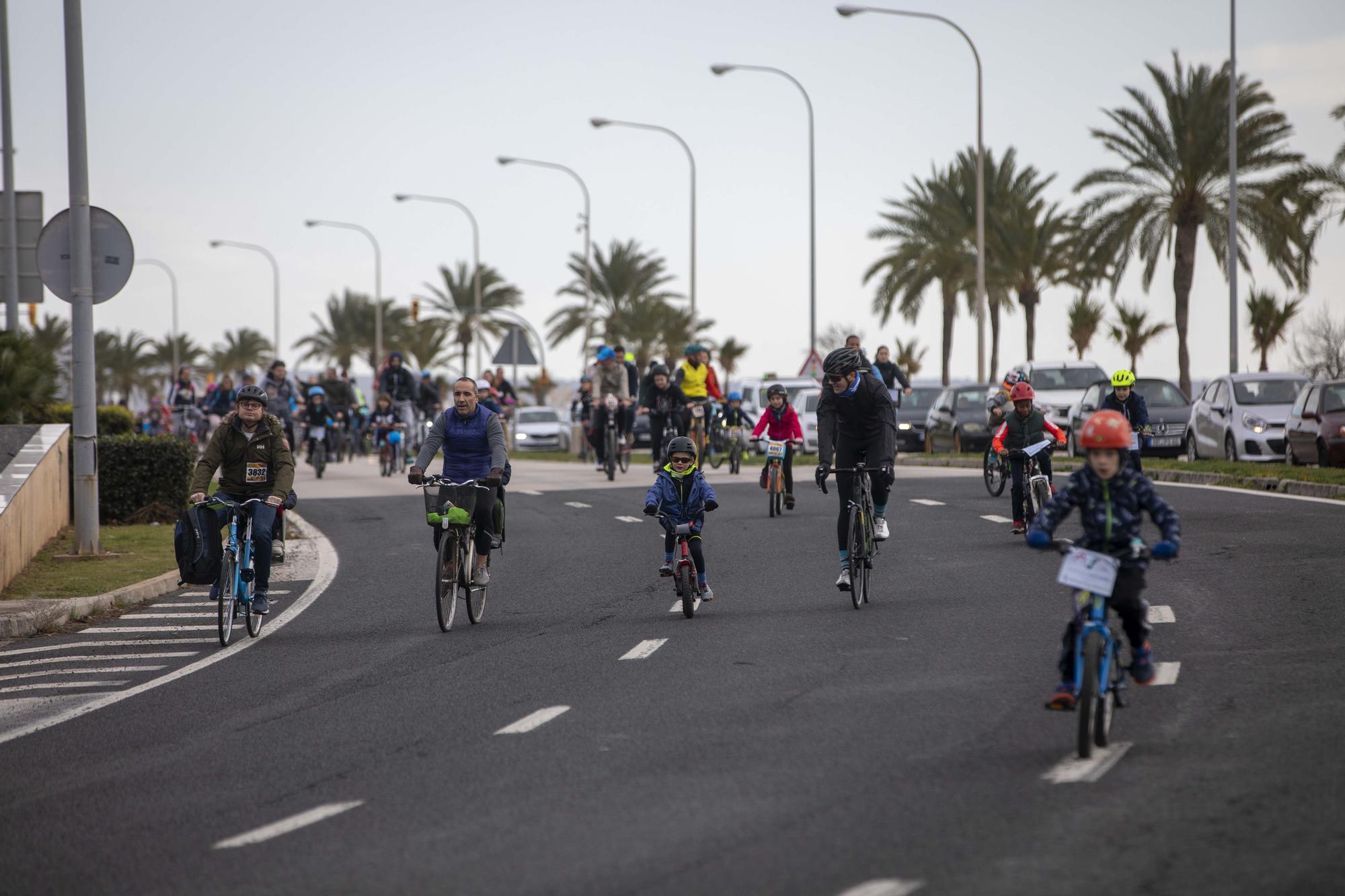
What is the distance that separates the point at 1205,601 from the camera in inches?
454

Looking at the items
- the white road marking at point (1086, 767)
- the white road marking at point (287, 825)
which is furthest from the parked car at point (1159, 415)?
the white road marking at point (287, 825)

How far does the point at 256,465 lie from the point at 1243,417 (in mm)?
18741

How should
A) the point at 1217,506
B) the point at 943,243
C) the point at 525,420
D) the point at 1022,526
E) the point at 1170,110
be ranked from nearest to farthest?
1. the point at 1022,526
2. the point at 1217,506
3. the point at 1170,110
4. the point at 943,243
5. the point at 525,420

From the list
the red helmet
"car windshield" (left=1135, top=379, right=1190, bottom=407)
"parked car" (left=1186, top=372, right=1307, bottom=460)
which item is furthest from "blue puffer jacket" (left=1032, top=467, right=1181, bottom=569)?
"car windshield" (left=1135, top=379, right=1190, bottom=407)

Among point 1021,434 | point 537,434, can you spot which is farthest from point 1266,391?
point 537,434

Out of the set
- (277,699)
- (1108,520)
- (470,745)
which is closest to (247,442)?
(277,699)

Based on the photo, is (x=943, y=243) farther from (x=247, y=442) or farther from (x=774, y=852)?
(x=774, y=852)

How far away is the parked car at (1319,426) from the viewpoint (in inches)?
910

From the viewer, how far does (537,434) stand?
50406 mm

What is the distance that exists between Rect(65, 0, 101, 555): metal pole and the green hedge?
3.84m

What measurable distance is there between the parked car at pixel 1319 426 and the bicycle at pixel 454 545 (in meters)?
15.4

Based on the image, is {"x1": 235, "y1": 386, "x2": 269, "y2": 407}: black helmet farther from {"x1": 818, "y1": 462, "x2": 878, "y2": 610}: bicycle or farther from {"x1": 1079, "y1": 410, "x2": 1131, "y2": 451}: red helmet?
{"x1": 1079, "y1": 410, "x2": 1131, "y2": 451}: red helmet

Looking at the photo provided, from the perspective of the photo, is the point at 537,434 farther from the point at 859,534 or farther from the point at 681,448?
the point at 859,534

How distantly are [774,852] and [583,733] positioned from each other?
2.31m
